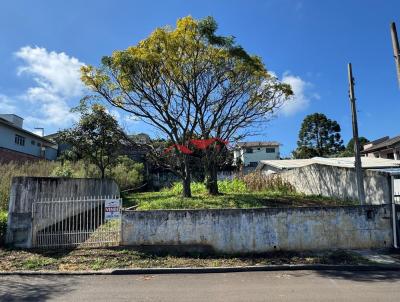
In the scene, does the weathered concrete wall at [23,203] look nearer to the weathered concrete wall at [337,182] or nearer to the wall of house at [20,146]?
the weathered concrete wall at [337,182]

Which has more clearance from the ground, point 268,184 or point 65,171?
point 65,171

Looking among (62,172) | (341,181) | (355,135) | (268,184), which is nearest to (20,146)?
(62,172)

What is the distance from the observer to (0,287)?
24.4 feet

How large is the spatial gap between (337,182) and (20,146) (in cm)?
2662

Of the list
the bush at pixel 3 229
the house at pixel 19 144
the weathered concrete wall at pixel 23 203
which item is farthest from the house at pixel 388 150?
the house at pixel 19 144

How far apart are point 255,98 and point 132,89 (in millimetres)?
5651

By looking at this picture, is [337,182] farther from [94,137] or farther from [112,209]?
[94,137]

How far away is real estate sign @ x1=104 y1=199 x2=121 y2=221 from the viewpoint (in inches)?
414

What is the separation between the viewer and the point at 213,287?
290 inches

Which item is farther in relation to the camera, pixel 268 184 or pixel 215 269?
pixel 268 184

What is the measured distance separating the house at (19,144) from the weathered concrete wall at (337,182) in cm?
2116

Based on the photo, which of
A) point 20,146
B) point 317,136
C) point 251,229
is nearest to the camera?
point 251,229

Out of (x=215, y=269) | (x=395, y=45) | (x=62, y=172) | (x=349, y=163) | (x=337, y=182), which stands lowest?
(x=215, y=269)

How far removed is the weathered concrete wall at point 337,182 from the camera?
13312 mm
